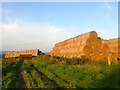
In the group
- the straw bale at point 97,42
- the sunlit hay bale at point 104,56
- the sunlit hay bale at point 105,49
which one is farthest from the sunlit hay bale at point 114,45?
the straw bale at point 97,42

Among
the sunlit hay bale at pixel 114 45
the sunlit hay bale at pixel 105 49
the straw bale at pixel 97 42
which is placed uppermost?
the straw bale at pixel 97 42

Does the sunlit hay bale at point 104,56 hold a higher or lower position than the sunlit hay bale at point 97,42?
lower

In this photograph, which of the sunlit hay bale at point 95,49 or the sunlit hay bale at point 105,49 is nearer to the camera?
the sunlit hay bale at point 105,49

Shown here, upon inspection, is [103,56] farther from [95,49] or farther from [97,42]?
[97,42]

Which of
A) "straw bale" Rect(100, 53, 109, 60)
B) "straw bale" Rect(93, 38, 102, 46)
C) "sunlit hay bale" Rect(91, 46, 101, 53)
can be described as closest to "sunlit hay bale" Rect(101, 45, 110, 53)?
"straw bale" Rect(100, 53, 109, 60)

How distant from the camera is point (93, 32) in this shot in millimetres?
28984

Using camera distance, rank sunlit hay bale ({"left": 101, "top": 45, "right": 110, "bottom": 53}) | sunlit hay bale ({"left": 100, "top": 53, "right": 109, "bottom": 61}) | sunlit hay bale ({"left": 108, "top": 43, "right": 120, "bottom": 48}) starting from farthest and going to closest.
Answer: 1. sunlit hay bale ({"left": 101, "top": 45, "right": 110, "bottom": 53})
2. sunlit hay bale ({"left": 100, "top": 53, "right": 109, "bottom": 61})
3. sunlit hay bale ({"left": 108, "top": 43, "right": 120, "bottom": 48})

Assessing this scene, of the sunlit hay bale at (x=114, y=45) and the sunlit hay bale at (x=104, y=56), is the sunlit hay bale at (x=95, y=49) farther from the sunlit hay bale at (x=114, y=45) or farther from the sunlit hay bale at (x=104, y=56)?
the sunlit hay bale at (x=114, y=45)

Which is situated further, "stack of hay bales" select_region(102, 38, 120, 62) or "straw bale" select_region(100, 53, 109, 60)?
"straw bale" select_region(100, 53, 109, 60)

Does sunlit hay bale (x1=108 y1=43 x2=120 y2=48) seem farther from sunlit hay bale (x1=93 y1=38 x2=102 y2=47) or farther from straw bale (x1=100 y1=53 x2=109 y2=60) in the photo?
sunlit hay bale (x1=93 y1=38 x2=102 y2=47)

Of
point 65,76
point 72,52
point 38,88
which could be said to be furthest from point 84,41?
point 38,88

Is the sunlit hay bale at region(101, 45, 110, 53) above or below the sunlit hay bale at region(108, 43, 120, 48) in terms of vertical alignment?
below

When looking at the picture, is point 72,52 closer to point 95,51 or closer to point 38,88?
point 95,51

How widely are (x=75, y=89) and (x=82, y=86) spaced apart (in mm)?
737
